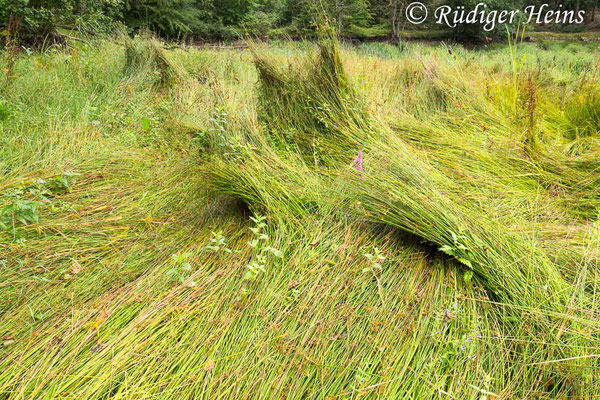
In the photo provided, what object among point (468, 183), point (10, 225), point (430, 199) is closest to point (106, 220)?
point (10, 225)

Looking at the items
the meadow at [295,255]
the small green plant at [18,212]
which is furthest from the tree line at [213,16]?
the small green plant at [18,212]

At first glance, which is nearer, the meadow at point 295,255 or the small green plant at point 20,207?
the meadow at point 295,255

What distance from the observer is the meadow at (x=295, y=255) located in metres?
1.09

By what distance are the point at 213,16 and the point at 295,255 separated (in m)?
17.6

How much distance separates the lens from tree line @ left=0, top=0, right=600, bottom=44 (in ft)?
16.4

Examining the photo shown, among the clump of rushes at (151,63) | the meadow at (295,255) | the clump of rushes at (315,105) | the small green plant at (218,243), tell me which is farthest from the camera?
the clump of rushes at (151,63)

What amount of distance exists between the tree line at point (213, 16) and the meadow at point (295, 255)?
3057mm

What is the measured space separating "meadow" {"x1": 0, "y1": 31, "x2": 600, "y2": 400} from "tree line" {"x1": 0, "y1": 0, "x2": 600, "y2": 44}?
120 inches

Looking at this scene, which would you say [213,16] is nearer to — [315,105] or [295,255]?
[315,105]

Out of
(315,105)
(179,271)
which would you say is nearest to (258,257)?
(179,271)

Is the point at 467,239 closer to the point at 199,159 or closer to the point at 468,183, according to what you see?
the point at 468,183

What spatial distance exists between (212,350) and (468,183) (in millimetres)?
1589

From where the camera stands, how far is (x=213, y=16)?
54.0ft

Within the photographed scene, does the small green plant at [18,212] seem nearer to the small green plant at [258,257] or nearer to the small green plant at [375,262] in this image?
the small green plant at [258,257]
